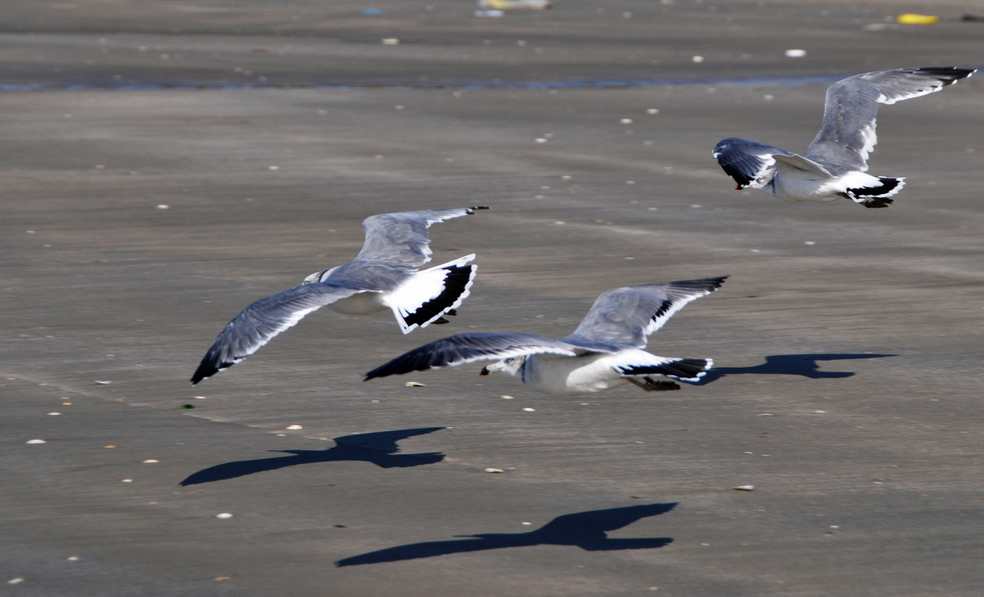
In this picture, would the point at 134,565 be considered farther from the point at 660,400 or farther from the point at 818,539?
the point at 660,400

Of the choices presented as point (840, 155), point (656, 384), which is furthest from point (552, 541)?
point (840, 155)

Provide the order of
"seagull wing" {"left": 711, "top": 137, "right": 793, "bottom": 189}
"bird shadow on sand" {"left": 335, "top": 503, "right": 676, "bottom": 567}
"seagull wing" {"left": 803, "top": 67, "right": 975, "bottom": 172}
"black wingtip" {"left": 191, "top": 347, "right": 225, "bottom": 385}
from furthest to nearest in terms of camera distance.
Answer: "seagull wing" {"left": 803, "top": 67, "right": 975, "bottom": 172}
"seagull wing" {"left": 711, "top": 137, "right": 793, "bottom": 189}
"black wingtip" {"left": 191, "top": 347, "right": 225, "bottom": 385}
"bird shadow on sand" {"left": 335, "top": 503, "right": 676, "bottom": 567}

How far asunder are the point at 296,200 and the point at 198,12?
55.2 ft

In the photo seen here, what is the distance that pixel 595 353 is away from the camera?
21.2 ft

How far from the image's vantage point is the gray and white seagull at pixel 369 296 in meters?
6.95

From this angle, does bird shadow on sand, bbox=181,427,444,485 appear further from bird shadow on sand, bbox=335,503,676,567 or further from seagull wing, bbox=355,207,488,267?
seagull wing, bbox=355,207,488,267

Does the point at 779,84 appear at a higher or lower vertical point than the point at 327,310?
higher

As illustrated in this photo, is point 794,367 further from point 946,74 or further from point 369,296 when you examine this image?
point 946,74

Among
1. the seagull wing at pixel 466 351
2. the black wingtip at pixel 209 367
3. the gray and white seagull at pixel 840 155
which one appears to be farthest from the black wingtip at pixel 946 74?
the black wingtip at pixel 209 367

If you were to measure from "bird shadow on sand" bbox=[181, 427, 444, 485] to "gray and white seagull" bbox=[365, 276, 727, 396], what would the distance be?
70cm

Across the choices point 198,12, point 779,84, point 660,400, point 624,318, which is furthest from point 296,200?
point 198,12

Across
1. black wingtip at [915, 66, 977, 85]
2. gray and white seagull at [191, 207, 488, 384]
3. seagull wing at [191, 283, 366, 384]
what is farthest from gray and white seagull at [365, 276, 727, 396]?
black wingtip at [915, 66, 977, 85]

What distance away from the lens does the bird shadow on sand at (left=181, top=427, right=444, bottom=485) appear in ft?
22.6

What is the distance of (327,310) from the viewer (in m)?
10.1
